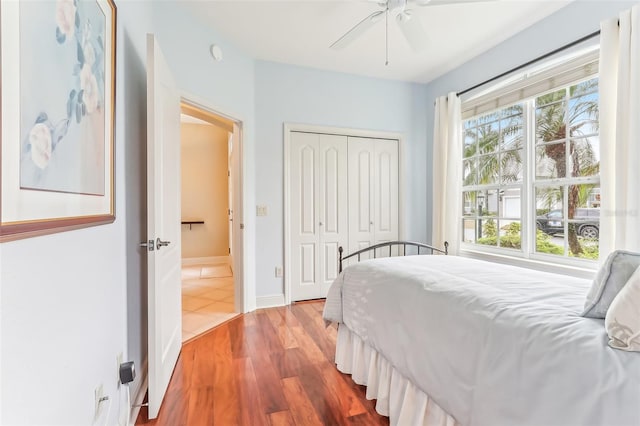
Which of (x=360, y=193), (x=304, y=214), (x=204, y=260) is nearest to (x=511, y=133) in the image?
(x=360, y=193)

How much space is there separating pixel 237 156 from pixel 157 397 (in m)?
2.27

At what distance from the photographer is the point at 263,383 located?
1857 mm

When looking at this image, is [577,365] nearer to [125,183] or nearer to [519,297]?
[519,297]

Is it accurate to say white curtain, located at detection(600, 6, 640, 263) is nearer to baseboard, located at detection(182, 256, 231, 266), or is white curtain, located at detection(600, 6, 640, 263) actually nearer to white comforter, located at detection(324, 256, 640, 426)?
white comforter, located at detection(324, 256, 640, 426)

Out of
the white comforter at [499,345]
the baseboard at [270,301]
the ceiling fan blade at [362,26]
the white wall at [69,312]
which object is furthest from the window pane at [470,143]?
the white wall at [69,312]

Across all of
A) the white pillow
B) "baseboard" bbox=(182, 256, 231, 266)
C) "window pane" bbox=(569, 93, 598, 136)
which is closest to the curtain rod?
"window pane" bbox=(569, 93, 598, 136)

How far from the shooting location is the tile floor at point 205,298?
282 centimetres

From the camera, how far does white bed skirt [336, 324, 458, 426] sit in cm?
125

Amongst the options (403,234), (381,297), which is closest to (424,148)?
(403,234)

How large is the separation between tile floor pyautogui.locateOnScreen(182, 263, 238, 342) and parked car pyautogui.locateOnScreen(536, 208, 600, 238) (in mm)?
3165

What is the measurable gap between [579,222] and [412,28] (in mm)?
2090

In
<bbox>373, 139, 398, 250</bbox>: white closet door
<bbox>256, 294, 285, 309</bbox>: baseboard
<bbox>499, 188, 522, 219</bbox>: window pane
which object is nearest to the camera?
<bbox>499, 188, 522, 219</bbox>: window pane

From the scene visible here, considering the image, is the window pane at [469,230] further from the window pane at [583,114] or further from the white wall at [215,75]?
the white wall at [215,75]

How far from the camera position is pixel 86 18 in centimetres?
102
